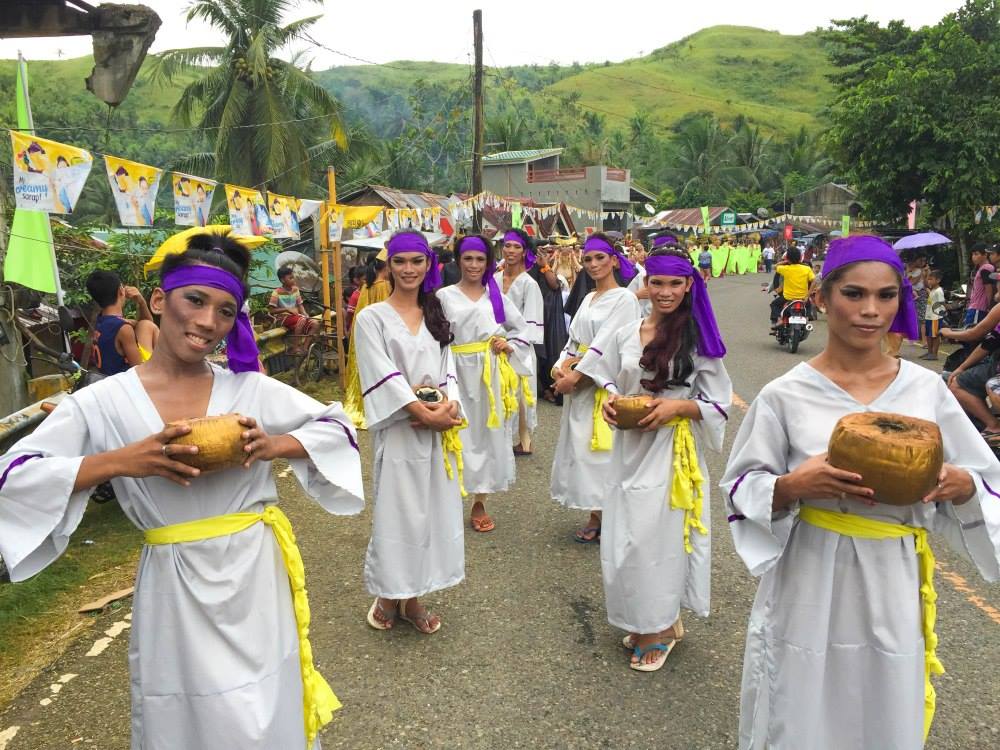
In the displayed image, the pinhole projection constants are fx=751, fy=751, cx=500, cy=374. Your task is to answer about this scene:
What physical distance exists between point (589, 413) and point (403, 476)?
1690 mm

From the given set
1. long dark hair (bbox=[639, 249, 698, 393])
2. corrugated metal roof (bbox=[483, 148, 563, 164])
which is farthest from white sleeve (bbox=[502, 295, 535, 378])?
corrugated metal roof (bbox=[483, 148, 563, 164])

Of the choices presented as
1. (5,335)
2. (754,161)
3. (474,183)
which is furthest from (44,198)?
(754,161)

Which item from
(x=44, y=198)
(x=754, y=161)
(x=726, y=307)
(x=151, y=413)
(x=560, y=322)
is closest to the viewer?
(x=151, y=413)

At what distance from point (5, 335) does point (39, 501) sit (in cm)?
503

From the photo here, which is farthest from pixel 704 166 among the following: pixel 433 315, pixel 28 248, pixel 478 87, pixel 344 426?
pixel 344 426

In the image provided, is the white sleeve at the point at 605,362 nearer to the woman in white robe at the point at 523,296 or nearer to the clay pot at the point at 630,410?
the clay pot at the point at 630,410

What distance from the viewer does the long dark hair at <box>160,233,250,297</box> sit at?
2262 millimetres

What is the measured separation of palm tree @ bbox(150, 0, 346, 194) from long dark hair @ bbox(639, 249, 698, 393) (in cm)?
2123

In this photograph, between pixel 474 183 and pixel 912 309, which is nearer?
pixel 912 309

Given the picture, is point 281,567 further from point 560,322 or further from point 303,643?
point 560,322

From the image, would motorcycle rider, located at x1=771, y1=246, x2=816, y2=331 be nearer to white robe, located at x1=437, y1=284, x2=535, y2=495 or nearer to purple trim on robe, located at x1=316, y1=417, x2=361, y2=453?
white robe, located at x1=437, y1=284, x2=535, y2=495

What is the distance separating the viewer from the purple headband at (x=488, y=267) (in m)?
5.29

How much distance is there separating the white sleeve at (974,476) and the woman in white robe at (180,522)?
77.6 inches

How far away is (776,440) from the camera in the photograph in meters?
2.32
